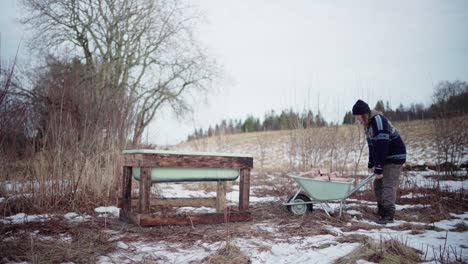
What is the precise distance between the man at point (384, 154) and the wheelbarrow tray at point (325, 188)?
0.41 meters

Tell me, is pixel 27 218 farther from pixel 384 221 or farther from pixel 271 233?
pixel 384 221

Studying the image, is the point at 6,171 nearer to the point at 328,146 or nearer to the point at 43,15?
the point at 328,146

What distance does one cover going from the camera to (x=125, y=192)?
14.4 ft

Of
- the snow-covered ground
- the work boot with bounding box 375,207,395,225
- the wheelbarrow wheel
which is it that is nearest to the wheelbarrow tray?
the wheelbarrow wheel

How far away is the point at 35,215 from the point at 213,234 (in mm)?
2325

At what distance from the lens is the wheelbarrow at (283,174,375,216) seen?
14.4 feet

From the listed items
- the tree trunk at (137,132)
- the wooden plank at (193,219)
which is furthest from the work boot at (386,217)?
the tree trunk at (137,132)

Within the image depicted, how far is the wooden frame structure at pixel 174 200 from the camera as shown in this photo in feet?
12.6

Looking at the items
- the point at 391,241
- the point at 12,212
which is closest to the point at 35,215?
the point at 12,212

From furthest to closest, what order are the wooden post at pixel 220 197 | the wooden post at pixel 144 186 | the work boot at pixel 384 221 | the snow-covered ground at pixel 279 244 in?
the wooden post at pixel 220 197, the work boot at pixel 384 221, the wooden post at pixel 144 186, the snow-covered ground at pixel 279 244

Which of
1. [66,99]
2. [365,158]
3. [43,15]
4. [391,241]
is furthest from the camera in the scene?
[365,158]

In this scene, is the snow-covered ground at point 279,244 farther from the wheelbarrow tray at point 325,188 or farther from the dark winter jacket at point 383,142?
the dark winter jacket at point 383,142

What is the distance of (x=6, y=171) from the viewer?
15.6 feet

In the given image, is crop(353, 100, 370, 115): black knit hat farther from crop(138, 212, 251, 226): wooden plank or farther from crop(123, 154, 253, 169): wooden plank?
crop(138, 212, 251, 226): wooden plank
